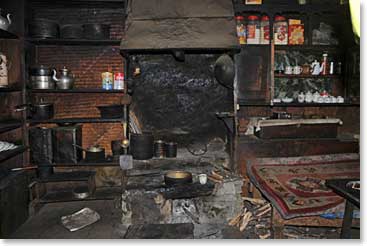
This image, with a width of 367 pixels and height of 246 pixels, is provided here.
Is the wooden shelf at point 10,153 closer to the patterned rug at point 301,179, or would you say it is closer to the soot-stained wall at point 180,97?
the soot-stained wall at point 180,97

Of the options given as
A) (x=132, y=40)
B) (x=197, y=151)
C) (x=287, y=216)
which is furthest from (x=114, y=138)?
(x=287, y=216)

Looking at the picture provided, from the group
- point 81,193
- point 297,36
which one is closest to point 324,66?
point 297,36

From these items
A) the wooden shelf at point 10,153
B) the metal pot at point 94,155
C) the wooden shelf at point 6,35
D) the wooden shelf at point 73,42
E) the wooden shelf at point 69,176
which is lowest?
the wooden shelf at point 69,176

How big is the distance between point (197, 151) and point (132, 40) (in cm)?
138

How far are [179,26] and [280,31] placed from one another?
1.17 m

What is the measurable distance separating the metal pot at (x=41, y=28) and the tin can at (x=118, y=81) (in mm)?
735

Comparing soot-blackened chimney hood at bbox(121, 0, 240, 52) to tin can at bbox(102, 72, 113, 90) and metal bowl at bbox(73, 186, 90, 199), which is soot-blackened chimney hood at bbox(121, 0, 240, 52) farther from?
metal bowl at bbox(73, 186, 90, 199)

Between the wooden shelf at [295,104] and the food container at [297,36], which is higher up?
the food container at [297,36]

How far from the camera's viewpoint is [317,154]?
321cm

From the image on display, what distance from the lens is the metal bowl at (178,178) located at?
2.54 m

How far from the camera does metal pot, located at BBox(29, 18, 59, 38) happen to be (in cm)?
311

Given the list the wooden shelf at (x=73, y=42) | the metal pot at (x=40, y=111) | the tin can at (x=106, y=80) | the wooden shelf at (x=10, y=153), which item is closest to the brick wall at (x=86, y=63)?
the wooden shelf at (x=73, y=42)

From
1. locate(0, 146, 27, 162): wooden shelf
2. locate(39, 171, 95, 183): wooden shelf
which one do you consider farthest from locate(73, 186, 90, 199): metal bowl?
locate(0, 146, 27, 162): wooden shelf

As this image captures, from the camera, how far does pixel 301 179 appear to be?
2.78m
